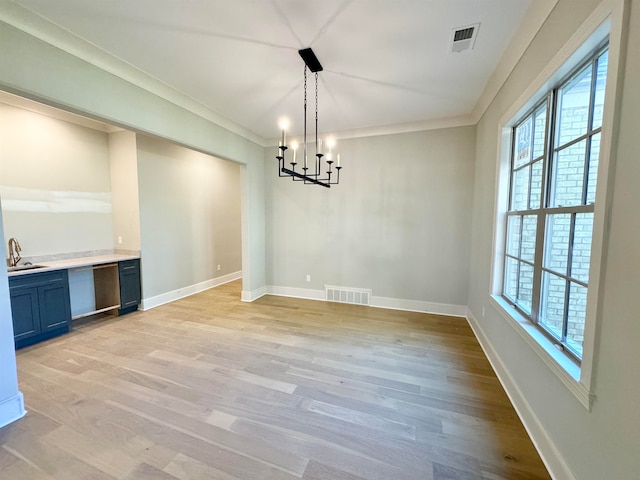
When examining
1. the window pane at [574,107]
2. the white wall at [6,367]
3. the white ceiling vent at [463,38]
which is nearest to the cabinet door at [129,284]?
the white wall at [6,367]

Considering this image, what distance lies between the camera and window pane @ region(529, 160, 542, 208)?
82.4 inches

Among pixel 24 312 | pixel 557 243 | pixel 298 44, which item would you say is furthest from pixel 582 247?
pixel 24 312

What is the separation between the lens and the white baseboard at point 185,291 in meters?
4.32

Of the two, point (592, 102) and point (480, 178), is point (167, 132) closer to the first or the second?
point (592, 102)

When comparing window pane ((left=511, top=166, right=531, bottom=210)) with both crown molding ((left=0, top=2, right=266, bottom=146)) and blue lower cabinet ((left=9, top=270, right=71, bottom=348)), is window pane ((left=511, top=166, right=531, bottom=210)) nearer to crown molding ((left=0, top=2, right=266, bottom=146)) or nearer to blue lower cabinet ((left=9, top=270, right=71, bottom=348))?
crown molding ((left=0, top=2, right=266, bottom=146))

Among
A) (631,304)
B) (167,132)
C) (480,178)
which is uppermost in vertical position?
(167,132)

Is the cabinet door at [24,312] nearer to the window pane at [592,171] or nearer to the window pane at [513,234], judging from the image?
the window pane at [592,171]

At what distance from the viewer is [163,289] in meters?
4.60

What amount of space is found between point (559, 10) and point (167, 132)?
12.2 ft

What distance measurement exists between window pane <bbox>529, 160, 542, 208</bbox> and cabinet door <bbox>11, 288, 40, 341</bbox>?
17.8ft

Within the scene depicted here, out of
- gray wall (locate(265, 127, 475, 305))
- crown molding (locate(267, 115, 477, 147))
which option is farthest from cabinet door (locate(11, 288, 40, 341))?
crown molding (locate(267, 115, 477, 147))

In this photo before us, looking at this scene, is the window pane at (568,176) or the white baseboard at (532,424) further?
the window pane at (568,176)

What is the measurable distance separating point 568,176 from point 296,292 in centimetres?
427

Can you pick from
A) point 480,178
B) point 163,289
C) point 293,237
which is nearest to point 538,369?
point 480,178
